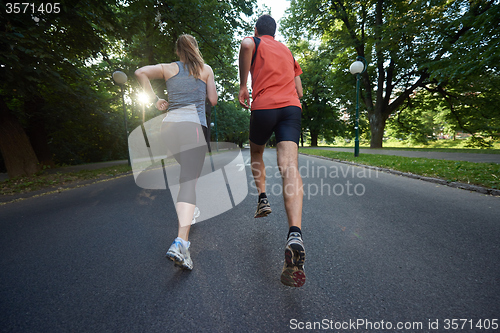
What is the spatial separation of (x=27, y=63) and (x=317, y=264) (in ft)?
25.6

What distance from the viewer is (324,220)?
2.91 metres

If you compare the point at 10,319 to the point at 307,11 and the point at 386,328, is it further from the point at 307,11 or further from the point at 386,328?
the point at 307,11

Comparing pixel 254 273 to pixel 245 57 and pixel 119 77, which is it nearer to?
pixel 245 57

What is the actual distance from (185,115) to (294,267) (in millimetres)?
1613

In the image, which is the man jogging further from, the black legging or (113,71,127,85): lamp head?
(113,71,127,85): lamp head

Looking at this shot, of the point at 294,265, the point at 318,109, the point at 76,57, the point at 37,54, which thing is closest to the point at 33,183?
the point at 37,54

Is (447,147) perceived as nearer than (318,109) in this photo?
Yes

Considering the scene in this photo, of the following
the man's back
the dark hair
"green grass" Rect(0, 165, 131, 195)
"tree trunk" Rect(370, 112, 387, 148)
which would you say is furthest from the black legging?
"tree trunk" Rect(370, 112, 387, 148)

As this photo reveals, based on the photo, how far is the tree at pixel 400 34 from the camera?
9398 millimetres

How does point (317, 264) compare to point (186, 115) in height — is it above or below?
below

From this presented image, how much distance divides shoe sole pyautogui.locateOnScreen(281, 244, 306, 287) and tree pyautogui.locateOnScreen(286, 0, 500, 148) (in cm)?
Result: 1038

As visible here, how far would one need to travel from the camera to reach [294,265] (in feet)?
4.86

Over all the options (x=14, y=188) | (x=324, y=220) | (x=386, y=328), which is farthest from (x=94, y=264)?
(x=14, y=188)

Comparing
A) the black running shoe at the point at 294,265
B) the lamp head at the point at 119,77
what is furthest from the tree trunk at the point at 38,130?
the black running shoe at the point at 294,265
